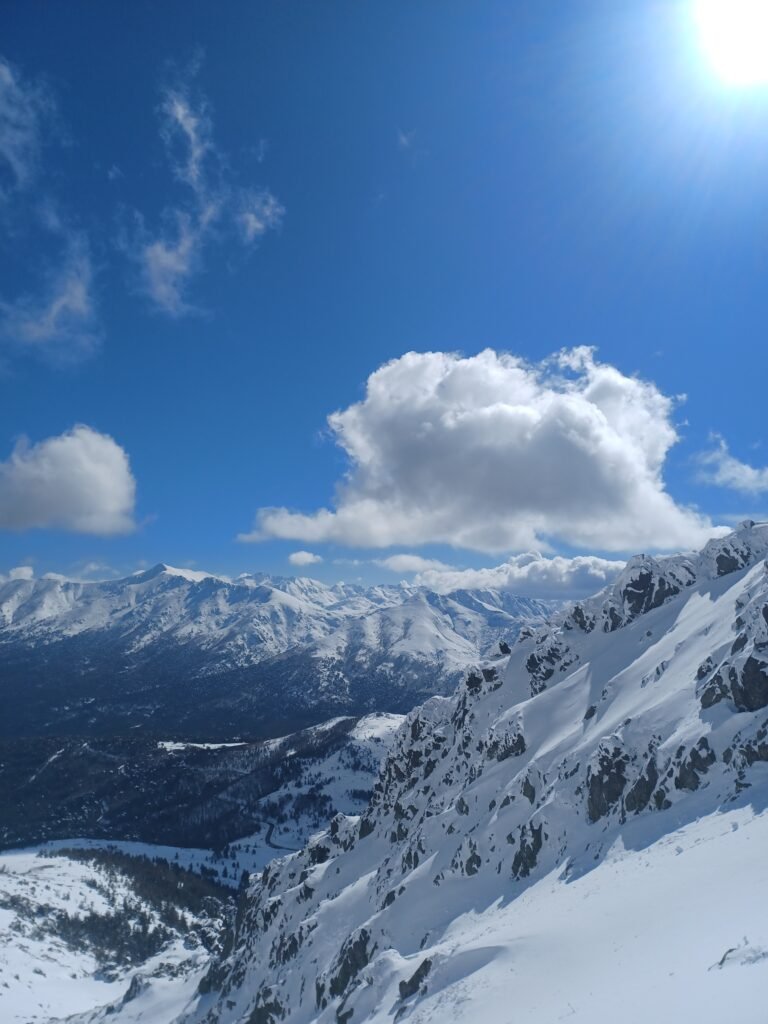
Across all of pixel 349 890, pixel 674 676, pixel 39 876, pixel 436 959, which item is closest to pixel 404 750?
pixel 349 890

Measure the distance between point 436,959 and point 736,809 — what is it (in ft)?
74.2

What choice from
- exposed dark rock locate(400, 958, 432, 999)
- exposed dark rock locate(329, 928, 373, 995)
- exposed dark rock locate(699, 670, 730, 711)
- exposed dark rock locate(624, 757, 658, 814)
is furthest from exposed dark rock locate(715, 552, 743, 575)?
exposed dark rock locate(329, 928, 373, 995)

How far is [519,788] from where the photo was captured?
61.7m

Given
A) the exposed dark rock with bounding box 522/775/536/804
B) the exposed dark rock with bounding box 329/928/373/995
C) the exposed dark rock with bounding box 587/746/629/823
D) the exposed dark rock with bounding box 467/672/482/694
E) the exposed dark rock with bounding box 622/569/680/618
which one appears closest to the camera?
the exposed dark rock with bounding box 587/746/629/823

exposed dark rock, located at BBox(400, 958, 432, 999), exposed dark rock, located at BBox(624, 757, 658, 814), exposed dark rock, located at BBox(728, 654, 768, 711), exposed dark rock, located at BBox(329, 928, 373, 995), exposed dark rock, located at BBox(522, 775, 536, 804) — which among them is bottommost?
exposed dark rock, located at BBox(329, 928, 373, 995)

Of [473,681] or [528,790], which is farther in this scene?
[473,681]

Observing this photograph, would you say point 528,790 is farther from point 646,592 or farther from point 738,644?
point 646,592

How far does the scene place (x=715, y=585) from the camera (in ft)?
247

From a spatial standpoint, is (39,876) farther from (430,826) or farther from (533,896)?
(533,896)

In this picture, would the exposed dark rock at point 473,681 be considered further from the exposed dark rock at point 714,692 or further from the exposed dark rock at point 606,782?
the exposed dark rock at point 714,692

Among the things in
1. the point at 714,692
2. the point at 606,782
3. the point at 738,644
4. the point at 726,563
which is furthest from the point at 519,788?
the point at 726,563

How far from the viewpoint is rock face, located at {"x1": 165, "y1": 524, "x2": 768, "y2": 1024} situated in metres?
44.1

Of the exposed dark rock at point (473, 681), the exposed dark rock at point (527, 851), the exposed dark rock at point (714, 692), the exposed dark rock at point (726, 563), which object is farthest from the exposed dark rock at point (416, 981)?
the exposed dark rock at point (726, 563)

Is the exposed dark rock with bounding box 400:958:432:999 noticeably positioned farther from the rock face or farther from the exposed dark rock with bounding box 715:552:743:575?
the exposed dark rock with bounding box 715:552:743:575
